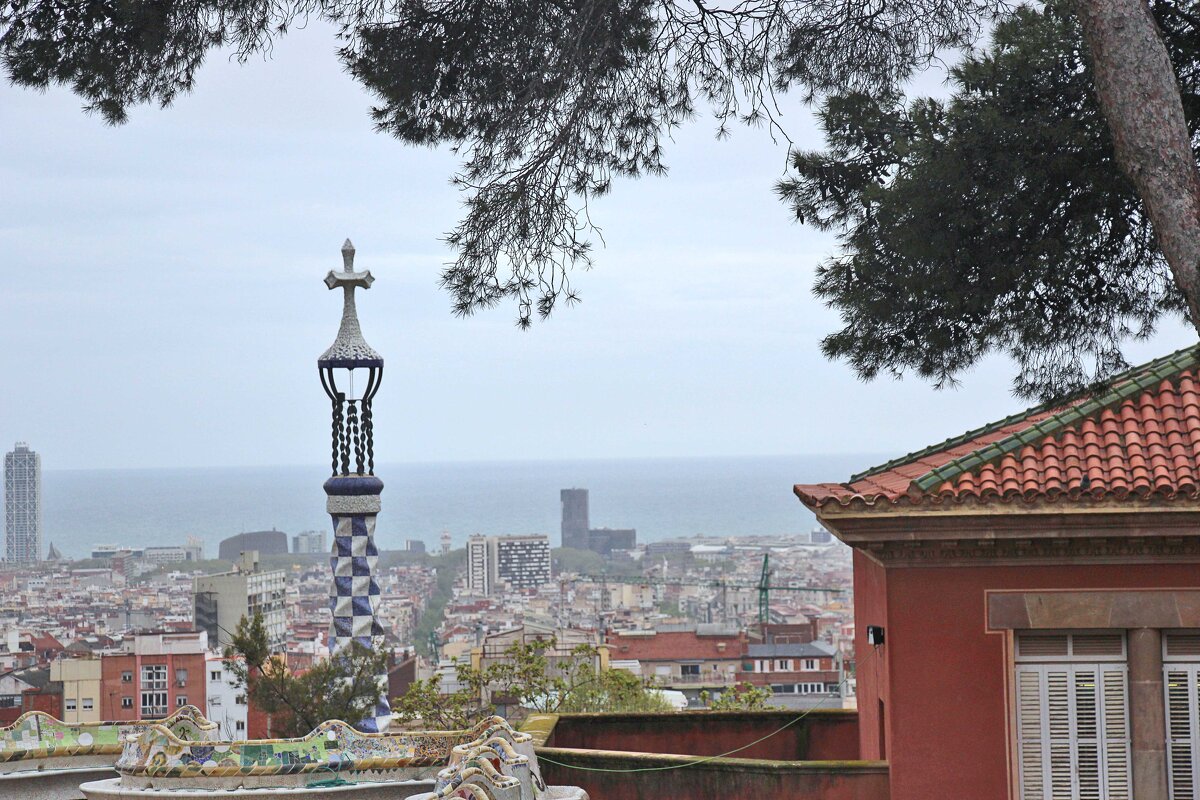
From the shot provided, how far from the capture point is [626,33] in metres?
8.58

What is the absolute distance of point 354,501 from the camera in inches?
466

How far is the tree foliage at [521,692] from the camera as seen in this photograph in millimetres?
15305

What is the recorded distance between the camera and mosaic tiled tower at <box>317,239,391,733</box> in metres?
11.8

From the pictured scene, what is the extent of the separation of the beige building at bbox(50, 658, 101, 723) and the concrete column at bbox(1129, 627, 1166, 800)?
97.3ft

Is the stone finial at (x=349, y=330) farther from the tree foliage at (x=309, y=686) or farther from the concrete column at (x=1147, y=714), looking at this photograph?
the concrete column at (x=1147, y=714)

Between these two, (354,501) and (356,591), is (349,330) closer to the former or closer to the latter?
(354,501)

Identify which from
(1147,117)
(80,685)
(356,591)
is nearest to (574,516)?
(80,685)

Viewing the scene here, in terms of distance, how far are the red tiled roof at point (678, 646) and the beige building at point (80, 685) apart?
58.0 feet

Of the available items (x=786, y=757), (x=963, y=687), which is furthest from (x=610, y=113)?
(x=786, y=757)

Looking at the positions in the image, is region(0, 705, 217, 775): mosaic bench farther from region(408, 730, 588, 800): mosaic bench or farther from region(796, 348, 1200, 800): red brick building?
A: region(796, 348, 1200, 800): red brick building

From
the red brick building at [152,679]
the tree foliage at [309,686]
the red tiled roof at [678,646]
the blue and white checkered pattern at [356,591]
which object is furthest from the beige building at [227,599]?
the blue and white checkered pattern at [356,591]

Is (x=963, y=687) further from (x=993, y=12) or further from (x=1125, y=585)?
(x=993, y=12)

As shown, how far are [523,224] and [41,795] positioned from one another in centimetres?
466

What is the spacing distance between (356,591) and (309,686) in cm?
91
